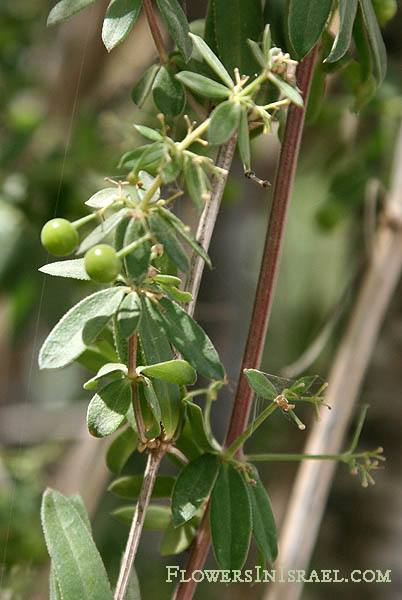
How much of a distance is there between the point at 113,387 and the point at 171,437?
4 cm

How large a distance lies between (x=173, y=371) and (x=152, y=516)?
13 centimetres

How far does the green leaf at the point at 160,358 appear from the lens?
287 mm

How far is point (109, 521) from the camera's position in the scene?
28.2 inches

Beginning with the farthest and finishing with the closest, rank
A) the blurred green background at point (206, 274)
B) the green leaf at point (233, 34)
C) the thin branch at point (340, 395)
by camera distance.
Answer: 1. the blurred green background at point (206, 274)
2. the thin branch at point (340, 395)
3. the green leaf at point (233, 34)

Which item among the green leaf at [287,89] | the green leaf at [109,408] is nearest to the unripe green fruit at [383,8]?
the green leaf at [287,89]

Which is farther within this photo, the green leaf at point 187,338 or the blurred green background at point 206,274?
the blurred green background at point 206,274

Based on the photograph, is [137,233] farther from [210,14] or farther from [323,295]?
[323,295]

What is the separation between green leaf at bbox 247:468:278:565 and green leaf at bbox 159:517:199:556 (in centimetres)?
4

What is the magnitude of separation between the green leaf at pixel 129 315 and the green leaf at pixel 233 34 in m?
0.14

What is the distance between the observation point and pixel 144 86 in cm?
34

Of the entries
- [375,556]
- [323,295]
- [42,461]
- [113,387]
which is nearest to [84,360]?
[113,387]

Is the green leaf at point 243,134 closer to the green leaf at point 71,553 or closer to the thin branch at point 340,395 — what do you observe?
the green leaf at point 71,553

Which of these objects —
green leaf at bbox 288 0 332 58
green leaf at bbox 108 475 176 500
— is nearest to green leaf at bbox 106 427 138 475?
green leaf at bbox 108 475 176 500

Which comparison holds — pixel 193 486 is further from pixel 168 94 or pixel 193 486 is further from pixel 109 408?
pixel 168 94
